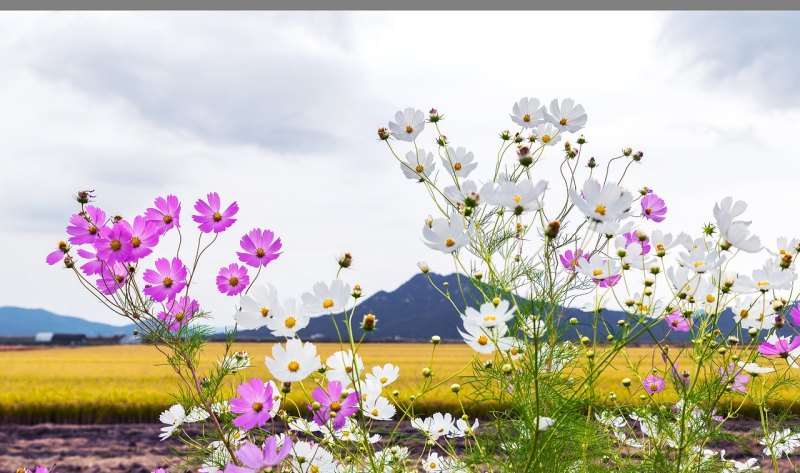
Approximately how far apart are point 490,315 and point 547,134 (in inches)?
40.9

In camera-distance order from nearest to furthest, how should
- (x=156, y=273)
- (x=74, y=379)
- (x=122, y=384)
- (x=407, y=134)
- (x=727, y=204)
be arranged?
(x=727, y=204)
(x=156, y=273)
(x=407, y=134)
(x=122, y=384)
(x=74, y=379)

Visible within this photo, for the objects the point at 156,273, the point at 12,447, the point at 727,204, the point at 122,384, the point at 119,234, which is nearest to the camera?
the point at 727,204

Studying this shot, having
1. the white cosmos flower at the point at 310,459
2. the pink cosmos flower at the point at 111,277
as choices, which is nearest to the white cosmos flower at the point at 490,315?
the white cosmos flower at the point at 310,459

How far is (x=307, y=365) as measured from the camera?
47.8 inches

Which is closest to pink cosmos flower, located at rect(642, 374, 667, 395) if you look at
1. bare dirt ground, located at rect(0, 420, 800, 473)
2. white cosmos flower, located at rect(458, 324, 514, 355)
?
white cosmos flower, located at rect(458, 324, 514, 355)

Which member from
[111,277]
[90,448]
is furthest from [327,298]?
[90,448]

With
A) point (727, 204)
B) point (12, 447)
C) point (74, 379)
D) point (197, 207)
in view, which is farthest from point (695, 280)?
point (74, 379)

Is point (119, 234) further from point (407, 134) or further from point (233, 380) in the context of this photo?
point (407, 134)

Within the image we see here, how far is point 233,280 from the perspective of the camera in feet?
5.63

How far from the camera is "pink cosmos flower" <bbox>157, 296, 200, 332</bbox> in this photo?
1.71 metres

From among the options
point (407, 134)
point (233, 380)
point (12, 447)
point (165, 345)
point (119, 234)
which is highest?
point (407, 134)

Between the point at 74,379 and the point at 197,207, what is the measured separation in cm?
1363

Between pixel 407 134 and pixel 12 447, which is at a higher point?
pixel 407 134

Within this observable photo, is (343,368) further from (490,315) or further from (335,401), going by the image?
(490,315)
